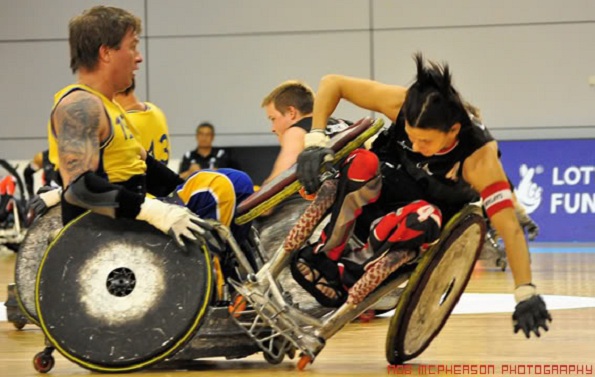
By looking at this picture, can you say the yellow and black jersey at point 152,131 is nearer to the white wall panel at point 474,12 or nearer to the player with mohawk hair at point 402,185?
the player with mohawk hair at point 402,185

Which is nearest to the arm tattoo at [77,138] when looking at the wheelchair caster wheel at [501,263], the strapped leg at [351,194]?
the strapped leg at [351,194]

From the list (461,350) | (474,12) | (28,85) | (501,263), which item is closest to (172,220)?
(461,350)

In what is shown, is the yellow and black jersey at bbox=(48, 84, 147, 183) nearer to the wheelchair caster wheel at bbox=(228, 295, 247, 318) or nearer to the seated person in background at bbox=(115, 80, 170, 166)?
the wheelchair caster wheel at bbox=(228, 295, 247, 318)

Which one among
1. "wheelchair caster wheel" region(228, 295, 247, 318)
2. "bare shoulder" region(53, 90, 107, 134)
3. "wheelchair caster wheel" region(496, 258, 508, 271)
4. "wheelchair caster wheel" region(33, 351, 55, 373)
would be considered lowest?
"wheelchair caster wheel" region(496, 258, 508, 271)

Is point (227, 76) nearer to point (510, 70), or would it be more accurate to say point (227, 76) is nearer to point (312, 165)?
point (510, 70)

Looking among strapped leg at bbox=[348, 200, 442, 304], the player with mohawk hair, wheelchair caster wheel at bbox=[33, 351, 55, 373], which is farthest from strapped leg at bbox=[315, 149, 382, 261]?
wheelchair caster wheel at bbox=[33, 351, 55, 373]

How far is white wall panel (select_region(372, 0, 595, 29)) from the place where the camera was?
1216cm

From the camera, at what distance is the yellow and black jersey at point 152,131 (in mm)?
5871

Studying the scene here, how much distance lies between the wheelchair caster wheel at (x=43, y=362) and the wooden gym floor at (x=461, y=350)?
25mm

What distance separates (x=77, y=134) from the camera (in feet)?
12.9

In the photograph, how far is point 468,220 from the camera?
153 inches

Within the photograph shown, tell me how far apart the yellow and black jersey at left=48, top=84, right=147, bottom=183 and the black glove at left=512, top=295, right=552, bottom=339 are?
1.52 metres

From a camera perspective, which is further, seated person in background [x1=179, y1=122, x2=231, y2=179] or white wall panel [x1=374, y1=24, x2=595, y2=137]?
white wall panel [x1=374, y1=24, x2=595, y2=137]

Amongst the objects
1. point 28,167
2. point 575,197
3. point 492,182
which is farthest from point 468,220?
point 28,167
